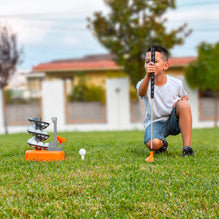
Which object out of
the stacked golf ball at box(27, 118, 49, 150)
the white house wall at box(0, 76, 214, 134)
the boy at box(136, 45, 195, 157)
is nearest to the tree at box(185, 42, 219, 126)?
the white house wall at box(0, 76, 214, 134)

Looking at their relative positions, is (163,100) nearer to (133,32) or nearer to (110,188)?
(110,188)

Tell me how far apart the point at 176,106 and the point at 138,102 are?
8572 mm

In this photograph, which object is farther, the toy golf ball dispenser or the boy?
the boy

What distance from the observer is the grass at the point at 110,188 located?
2062 mm

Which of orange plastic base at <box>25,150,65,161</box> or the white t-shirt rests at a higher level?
the white t-shirt

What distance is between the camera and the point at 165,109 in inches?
142

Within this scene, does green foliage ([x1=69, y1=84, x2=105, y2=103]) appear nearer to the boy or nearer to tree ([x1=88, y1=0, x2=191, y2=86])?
tree ([x1=88, y1=0, x2=191, y2=86])

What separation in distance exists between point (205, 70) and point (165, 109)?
862 cm

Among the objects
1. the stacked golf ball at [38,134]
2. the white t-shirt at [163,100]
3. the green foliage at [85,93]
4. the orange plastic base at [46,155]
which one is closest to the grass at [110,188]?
the orange plastic base at [46,155]

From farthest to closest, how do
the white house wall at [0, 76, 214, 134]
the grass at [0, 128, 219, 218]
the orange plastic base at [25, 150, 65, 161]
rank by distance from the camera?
1. the white house wall at [0, 76, 214, 134]
2. the orange plastic base at [25, 150, 65, 161]
3. the grass at [0, 128, 219, 218]

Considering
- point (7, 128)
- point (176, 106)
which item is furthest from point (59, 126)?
point (176, 106)

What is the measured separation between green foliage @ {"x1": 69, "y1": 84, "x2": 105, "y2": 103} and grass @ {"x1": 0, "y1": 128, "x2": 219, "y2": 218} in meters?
8.65

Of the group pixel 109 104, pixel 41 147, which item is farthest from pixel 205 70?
pixel 41 147

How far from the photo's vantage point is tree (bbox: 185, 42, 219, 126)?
11.6 meters
